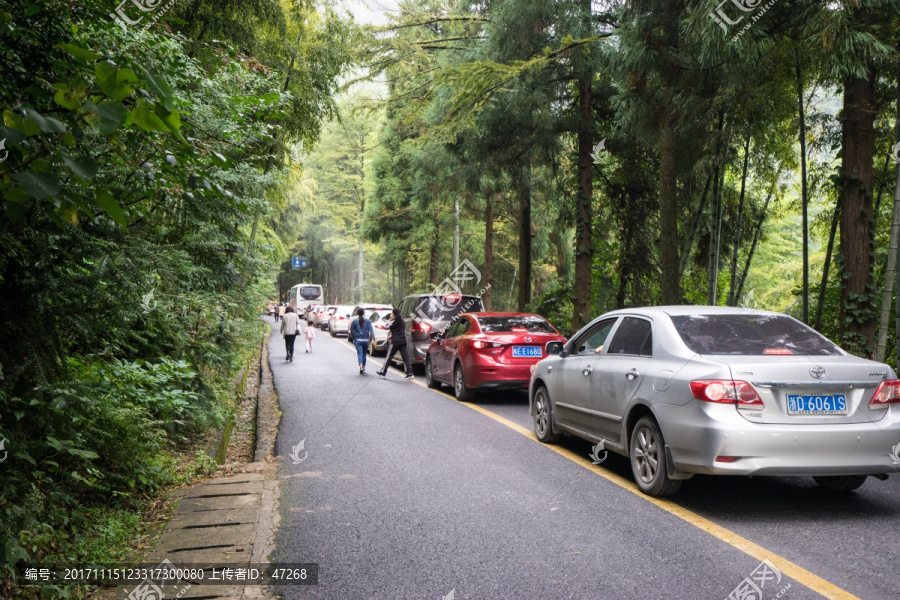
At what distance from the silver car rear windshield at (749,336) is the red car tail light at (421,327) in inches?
414

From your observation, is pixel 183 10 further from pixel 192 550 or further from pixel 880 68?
pixel 880 68

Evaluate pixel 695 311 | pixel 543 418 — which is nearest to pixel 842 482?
pixel 695 311

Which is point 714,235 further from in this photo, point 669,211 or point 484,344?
point 484,344

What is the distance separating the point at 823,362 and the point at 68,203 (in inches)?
197

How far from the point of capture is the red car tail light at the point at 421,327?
16250 mm

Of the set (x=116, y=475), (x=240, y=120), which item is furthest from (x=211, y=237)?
(x=116, y=475)

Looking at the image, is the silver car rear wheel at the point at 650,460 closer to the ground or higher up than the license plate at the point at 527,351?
closer to the ground

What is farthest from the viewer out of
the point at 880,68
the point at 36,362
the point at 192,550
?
the point at 880,68

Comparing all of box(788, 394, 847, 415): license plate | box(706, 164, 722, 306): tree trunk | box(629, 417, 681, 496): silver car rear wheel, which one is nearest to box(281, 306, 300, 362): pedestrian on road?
box(706, 164, 722, 306): tree trunk

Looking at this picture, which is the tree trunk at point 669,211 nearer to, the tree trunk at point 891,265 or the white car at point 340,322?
the tree trunk at point 891,265

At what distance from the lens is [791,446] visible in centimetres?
488

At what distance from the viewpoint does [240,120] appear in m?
6.07

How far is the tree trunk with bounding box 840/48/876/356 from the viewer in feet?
31.0
